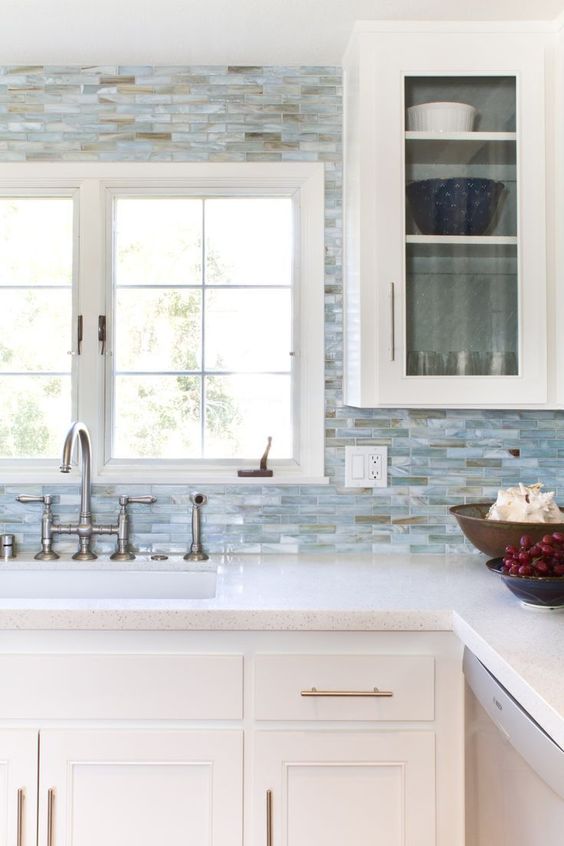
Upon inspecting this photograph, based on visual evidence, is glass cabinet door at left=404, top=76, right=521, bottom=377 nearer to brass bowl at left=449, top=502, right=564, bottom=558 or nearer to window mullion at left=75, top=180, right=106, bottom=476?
brass bowl at left=449, top=502, right=564, bottom=558

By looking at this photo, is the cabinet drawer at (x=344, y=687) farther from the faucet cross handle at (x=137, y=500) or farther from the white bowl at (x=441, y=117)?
the white bowl at (x=441, y=117)

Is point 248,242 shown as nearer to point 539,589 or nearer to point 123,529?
point 123,529

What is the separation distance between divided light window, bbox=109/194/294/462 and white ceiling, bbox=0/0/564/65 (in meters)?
0.38

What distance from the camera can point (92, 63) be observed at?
201 cm

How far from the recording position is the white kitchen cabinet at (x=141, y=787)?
140cm

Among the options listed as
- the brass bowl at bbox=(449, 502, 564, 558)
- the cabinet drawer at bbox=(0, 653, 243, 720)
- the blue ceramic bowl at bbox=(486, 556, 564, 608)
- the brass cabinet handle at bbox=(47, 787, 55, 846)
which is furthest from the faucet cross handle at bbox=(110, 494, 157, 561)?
the blue ceramic bowl at bbox=(486, 556, 564, 608)

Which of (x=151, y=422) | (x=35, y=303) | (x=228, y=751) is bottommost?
(x=228, y=751)

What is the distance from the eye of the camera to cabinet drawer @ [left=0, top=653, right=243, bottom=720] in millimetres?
1406

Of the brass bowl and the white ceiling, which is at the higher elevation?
the white ceiling

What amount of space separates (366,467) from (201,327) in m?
0.63

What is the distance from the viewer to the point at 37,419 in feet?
6.75

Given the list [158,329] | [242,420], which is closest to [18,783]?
[242,420]

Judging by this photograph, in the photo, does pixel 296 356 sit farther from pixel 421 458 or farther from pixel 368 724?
Answer: pixel 368 724

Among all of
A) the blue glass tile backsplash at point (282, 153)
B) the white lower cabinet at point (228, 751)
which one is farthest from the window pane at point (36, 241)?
the white lower cabinet at point (228, 751)
